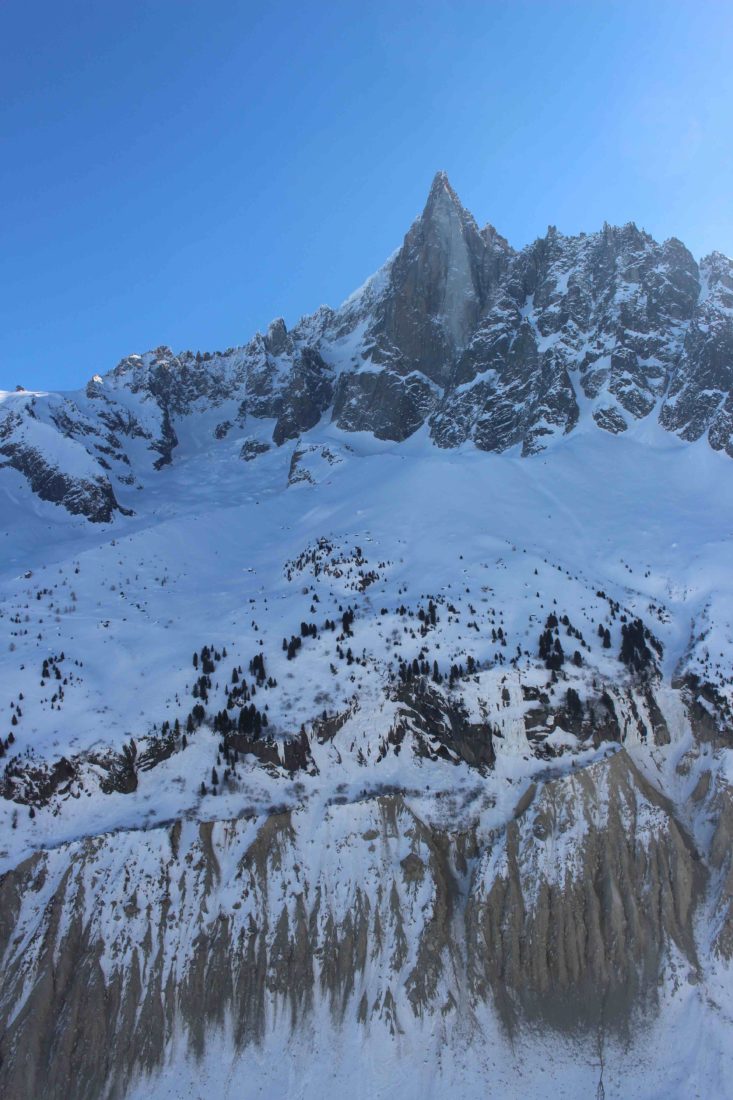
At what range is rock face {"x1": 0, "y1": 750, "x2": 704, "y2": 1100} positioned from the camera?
2323 inches

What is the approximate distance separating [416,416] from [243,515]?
50.3 metres

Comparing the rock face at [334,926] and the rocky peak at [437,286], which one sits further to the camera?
the rocky peak at [437,286]

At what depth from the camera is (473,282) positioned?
186 meters

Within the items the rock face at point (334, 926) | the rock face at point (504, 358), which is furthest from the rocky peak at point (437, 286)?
the rock face at point (334, 926)

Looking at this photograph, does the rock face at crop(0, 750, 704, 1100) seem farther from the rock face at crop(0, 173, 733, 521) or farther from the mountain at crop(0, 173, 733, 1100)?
the rock face at crop(0, 173, 733, 521)

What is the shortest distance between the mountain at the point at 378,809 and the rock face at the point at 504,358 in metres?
36.1

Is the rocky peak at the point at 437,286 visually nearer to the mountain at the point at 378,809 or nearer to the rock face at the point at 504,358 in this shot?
the rock face at the point at 504,358

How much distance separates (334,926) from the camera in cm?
6419

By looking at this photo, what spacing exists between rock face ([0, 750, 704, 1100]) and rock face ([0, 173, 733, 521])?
3512 inches

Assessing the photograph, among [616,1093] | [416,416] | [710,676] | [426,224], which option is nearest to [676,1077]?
[616,1093]

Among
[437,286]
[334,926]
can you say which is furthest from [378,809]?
[437,286]

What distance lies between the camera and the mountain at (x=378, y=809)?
58531 millimetres

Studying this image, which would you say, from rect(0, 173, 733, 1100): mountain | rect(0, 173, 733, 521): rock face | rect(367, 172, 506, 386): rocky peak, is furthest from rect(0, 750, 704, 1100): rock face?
rect(367, 172, 506, 386): rocky peak

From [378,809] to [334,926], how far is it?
32.5ft
